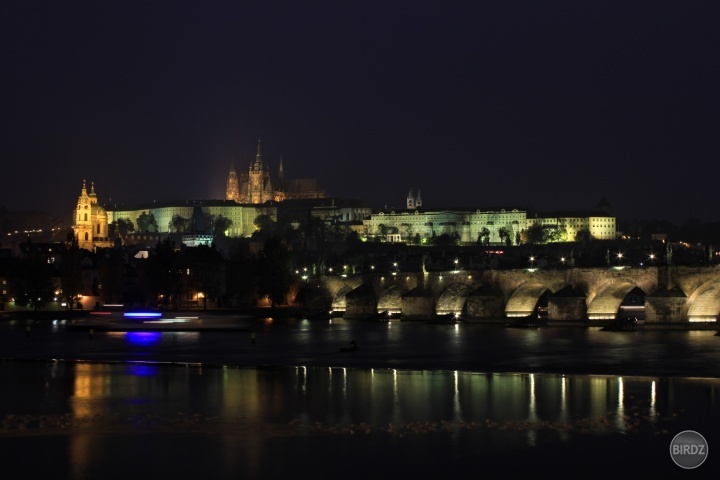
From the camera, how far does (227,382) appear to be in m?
36.6

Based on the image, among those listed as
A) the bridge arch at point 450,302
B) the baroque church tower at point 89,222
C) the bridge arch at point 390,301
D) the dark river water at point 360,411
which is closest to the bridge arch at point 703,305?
the dark river water at point 360,411

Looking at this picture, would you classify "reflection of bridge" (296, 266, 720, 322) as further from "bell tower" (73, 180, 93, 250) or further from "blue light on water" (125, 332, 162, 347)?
"bell tower" (73, 180, 93, 250)

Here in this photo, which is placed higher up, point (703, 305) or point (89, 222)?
point (89, 222)

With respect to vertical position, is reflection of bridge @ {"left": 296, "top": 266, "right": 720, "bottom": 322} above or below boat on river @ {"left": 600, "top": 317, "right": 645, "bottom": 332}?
above

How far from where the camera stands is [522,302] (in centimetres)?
7800

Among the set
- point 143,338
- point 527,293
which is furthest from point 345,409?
point 527,293

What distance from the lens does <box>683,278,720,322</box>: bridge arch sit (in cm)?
Result: 6206

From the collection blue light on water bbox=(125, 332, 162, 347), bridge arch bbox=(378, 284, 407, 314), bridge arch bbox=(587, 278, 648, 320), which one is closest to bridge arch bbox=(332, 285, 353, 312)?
bridge arch bbox=(378, 284, 407, 314)

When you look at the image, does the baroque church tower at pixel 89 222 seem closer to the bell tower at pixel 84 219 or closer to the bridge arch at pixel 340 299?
the bell tower at pixel 84 219

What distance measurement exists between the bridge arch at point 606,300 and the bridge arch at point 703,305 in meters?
5.58

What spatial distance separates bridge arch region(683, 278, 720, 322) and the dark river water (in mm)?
11097

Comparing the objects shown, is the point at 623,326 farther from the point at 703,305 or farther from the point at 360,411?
the point at 360,411

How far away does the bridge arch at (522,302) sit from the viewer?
7612 centimetres

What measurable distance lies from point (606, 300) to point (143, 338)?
97.2 feet
